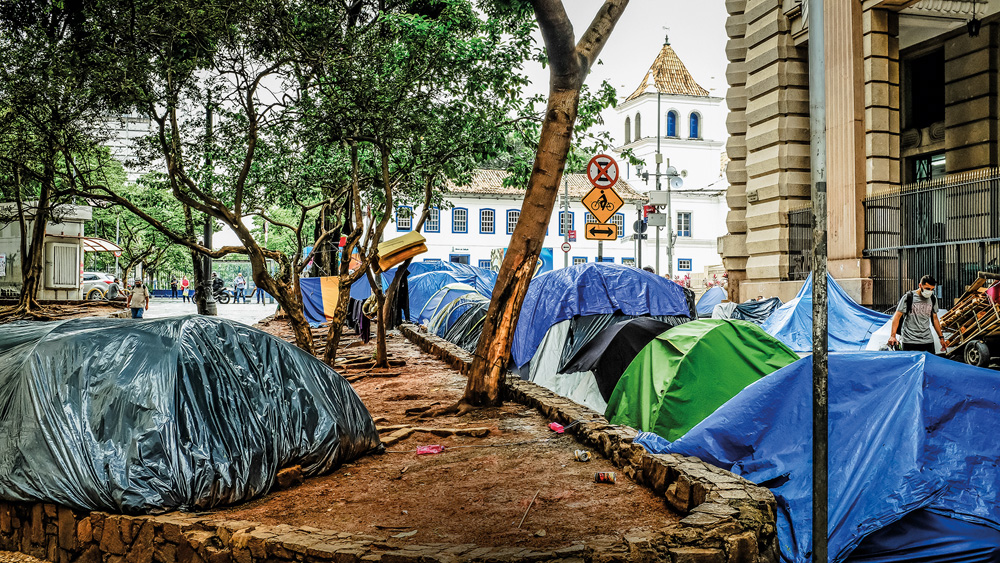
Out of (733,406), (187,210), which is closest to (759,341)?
(733,406)

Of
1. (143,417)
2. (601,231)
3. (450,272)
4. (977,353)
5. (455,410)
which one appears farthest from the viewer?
(450,272)

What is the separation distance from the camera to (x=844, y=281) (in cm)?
1455

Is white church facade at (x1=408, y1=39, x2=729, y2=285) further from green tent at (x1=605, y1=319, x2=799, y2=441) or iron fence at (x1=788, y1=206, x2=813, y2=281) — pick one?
green tent at (x1=605, y1=319, x2=799, y2=441)

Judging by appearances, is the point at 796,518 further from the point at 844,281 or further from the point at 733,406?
the point at 844,281

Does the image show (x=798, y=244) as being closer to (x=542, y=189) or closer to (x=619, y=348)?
(x=619, y=348)

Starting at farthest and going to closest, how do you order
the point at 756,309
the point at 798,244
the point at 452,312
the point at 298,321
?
the point at 452,312 → the point at 798,244 → the point at 756,309 → the point at 298,321

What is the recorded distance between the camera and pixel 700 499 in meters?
5.16

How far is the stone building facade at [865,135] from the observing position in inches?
546

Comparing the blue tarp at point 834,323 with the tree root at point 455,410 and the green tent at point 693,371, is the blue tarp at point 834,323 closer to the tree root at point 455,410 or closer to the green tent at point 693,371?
the green tent at point 693,371

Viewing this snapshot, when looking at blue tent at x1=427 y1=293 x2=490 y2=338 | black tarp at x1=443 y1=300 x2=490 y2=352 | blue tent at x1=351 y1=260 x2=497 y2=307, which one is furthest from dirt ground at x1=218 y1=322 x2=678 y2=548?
blue tent at x1=351 y1=260 x2=497 y2=307

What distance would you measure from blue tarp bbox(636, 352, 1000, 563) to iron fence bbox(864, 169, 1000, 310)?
7.81m

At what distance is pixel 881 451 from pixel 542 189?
4.50 m

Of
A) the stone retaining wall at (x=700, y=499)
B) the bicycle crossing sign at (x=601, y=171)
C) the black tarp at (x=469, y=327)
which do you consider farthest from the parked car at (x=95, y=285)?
the stone retaining wall at (x=700, y=499)

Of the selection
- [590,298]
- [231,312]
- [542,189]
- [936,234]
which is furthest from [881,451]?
[231,312]
